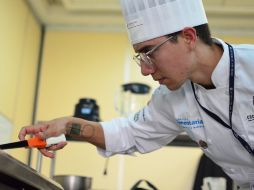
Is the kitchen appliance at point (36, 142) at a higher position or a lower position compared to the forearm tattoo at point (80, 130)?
lower

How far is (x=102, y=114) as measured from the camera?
3627 mm

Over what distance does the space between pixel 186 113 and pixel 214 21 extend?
2.34 metres

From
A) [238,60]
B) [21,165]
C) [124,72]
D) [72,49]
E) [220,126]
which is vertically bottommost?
[21,165]

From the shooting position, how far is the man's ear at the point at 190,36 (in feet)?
4.55

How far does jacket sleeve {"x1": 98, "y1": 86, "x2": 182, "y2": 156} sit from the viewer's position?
5.29 ft

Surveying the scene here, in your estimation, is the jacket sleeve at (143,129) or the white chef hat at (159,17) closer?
the white chef hat at (159,17)

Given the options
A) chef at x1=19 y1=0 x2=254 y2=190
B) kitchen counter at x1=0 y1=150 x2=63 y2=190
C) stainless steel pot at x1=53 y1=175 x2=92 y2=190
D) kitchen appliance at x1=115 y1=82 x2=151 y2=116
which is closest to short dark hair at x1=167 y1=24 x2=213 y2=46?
chef at x1=19 y1=0 x2=254 y2=190

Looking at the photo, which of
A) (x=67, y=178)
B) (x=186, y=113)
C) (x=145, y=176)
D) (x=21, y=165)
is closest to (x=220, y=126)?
(x=186, y=113)

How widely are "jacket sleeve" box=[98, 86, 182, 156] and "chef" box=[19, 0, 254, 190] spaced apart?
105 mm

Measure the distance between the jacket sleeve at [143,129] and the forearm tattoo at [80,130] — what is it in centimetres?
6

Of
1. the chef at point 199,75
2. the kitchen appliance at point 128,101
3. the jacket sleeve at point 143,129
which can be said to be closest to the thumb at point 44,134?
the chef at point 199,75

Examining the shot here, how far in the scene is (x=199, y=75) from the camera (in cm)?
141

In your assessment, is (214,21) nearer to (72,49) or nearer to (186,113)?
(72,49)

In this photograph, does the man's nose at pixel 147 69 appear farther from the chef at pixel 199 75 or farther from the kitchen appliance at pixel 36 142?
the kitchen appliance at pixel 36 142
